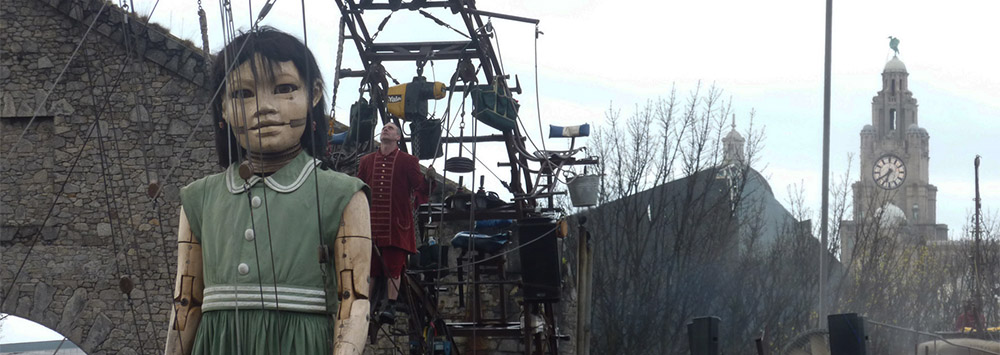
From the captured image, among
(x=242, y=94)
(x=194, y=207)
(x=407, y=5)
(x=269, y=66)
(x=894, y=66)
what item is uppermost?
(x=894, y=66)

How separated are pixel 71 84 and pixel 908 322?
24.5m

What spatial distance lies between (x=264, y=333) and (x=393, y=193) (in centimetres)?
397

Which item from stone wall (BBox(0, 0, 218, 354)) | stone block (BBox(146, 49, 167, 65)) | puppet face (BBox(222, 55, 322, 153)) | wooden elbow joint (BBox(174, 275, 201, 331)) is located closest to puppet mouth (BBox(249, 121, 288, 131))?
puppet face (BBox(222, 55, 322, 153))

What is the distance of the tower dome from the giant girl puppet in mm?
133592

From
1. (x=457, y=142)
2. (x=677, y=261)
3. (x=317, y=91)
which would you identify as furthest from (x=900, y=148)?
(x=317, y=91)

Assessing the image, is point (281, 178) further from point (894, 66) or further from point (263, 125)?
point (894, 66)

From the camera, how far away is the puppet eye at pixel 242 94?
564 cm

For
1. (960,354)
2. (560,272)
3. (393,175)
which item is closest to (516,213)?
(560,272)

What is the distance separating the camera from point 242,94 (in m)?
5.65

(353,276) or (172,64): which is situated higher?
(172,64)

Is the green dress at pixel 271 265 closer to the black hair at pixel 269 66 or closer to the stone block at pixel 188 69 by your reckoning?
the black hair at pixel 269 66

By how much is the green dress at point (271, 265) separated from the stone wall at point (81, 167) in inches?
422

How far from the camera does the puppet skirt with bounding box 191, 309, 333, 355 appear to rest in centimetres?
538

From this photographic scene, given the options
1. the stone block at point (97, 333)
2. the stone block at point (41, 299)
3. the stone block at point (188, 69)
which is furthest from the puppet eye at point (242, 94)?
the stone block at point (41, 299)
